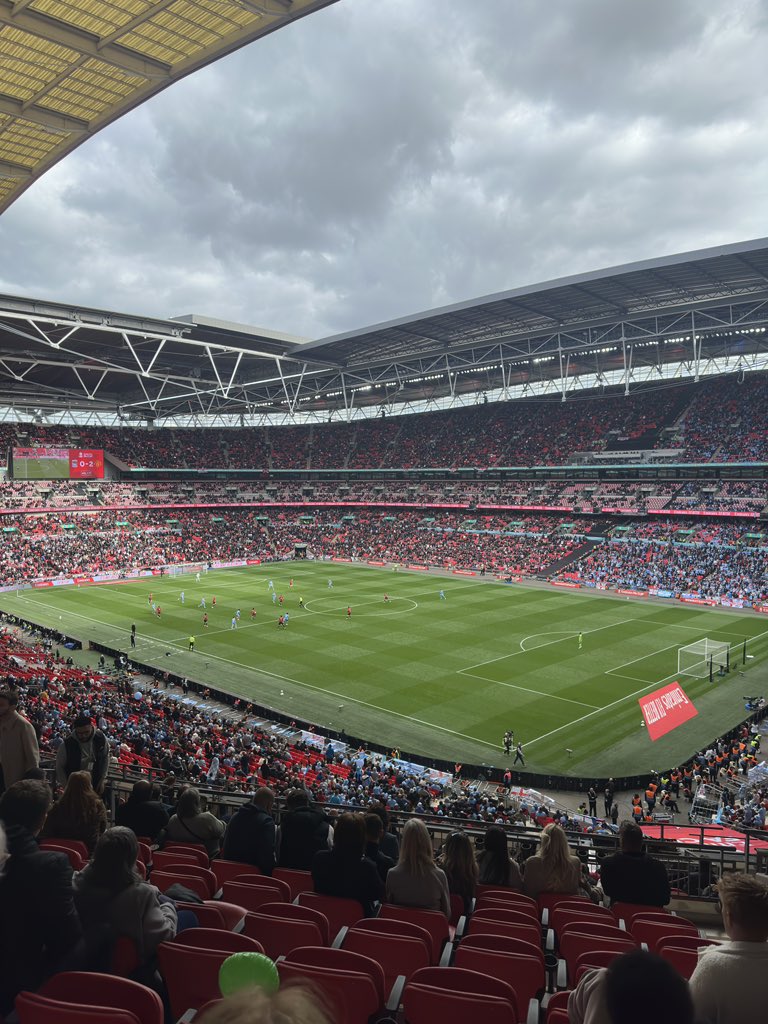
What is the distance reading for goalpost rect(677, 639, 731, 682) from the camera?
32.9m

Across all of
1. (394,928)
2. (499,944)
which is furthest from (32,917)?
(499,944)

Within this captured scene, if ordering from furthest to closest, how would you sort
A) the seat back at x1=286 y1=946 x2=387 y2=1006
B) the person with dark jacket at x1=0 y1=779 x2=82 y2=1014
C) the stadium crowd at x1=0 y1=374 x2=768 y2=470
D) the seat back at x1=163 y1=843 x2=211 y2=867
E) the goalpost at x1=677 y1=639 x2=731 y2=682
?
the stadium crowd at x1=0 y1=374 x2=768 y2=470 → the goalpost at x1=677 y1=639 x2=731 y2=682 → the seat back at x1=163 y1=843 x2=211 y2=867 → the seat back at x1=286 y1=946 x2=387 y2=1006 → the person with dark jacket at x1=0 y1=779 x2=82 y2=1014

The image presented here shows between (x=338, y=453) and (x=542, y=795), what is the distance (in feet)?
268

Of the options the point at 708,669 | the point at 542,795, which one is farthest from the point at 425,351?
the point at 542,795

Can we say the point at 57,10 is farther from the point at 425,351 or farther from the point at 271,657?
the point at 425,351

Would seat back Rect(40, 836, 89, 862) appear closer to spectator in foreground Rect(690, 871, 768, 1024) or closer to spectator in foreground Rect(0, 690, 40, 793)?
spectator in foreground Rect(0, 690, 40, 793)

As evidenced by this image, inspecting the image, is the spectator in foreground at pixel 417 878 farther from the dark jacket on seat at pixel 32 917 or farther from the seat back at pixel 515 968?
the dark jacket on seat at pixel 32 917

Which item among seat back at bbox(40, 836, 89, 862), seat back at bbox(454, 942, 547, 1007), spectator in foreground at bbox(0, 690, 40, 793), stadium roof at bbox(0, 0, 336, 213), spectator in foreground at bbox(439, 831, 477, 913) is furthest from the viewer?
stadium roof at bbox(0, 0, 336, 213)

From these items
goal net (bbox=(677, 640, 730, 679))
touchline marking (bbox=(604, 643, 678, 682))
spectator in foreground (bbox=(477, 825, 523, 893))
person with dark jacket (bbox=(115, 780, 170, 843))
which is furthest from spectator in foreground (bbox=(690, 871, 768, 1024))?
goal net (bbox=(677, 640, 730, 679))

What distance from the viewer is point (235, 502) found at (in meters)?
92.9

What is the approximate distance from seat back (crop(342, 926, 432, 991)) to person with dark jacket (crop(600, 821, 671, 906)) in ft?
9.76

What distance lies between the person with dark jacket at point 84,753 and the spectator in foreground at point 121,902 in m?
4.14

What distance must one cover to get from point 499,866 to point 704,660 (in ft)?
103

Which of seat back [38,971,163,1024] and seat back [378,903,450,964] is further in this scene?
seat back [378,903,450,964]
